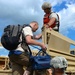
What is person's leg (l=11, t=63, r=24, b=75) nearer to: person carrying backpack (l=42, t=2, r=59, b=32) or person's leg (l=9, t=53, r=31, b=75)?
person's leg (l=9, t=53, r=31, b=75)

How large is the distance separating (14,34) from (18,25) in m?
0.25

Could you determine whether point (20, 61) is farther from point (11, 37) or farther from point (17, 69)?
point (11, 37)

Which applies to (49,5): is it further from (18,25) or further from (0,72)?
(0,72)

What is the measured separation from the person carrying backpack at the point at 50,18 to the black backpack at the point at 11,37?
1237 millimetres

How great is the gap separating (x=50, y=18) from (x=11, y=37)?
5.35 ft

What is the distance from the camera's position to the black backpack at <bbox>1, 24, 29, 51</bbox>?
4.98 m

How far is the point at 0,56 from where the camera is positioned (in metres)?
7.64

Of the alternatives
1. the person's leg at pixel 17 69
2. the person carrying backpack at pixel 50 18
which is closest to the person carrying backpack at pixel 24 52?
the person's leg at pixel 17 69

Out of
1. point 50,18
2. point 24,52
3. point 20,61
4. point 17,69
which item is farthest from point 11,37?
point 50,18

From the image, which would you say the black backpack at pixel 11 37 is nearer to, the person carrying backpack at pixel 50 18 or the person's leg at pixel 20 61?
the person's leg at pixel 20 61

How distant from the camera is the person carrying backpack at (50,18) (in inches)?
246

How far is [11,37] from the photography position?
196 inches

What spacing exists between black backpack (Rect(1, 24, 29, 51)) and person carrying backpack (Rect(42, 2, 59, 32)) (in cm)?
124

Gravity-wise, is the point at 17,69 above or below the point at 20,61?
below
